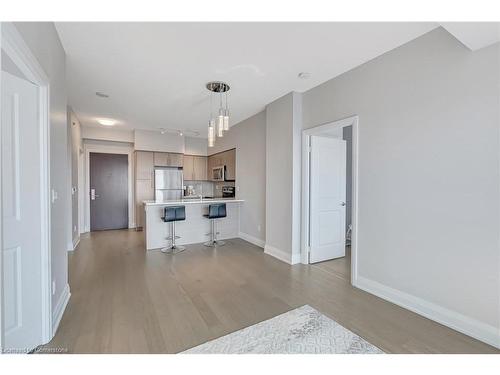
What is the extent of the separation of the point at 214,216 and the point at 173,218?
0.80m

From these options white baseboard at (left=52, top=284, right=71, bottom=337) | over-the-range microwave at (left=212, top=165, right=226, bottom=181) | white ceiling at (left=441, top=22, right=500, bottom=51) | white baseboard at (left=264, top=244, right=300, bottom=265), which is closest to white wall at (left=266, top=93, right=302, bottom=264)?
white baseboard at (left=264, top=244, right=300, bottom=265)

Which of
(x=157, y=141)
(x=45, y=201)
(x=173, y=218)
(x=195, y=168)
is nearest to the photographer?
(x=45, y=201)

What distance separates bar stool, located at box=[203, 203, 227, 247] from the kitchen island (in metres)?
0.16

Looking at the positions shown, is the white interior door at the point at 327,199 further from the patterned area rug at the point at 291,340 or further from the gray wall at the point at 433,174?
the patterned area rug at the point at 291,340

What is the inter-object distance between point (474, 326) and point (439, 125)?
67.3 inches

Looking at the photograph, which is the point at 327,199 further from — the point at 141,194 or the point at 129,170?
the point at 129,170

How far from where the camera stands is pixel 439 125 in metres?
2.13

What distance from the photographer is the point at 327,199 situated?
3.80m

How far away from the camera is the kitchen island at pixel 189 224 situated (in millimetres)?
4473

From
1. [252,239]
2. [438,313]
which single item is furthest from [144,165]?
[438,313]

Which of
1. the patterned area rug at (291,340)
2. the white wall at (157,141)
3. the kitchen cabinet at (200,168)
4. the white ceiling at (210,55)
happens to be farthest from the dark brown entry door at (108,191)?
the patterned area rug at (291,340)

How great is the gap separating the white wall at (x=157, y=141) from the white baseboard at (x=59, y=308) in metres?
4.45

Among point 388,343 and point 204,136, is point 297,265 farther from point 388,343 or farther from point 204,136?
point 204,136

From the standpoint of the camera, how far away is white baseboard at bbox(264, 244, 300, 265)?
12.1 ft
